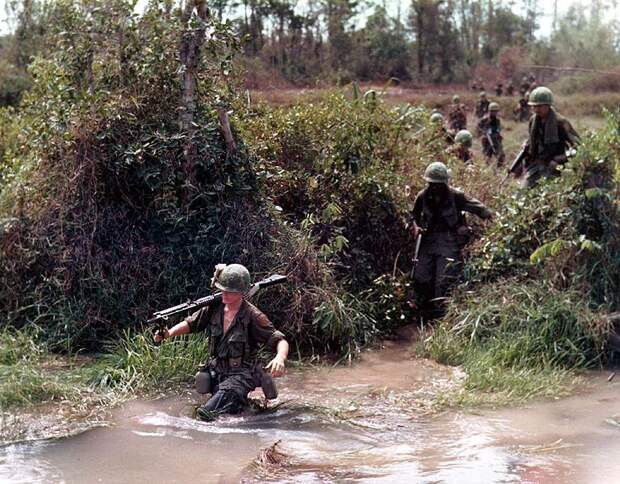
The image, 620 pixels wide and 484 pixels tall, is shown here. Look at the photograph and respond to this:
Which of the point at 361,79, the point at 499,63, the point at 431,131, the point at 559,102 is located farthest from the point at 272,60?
the point at 431,131

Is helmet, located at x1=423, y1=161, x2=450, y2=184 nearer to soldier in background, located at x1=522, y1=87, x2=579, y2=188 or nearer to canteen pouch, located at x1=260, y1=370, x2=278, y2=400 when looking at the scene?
soldier in background, located at x1=522, y1=87, x2=579, y2=188

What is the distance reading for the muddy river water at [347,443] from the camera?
5.59 metres

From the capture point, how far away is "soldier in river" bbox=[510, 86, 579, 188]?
10594 millimetres

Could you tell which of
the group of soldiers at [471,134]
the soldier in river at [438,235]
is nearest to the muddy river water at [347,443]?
the soldier in river at [438,235]

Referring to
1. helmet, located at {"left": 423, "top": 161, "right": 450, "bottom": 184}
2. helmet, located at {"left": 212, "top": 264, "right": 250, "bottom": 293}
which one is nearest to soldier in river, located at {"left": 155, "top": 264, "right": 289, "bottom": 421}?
helmet, located at {"left": 212, "top": 264, "right": 250, "bottom": 293}

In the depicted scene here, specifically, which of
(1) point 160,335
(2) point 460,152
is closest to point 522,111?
(2) point 460,152

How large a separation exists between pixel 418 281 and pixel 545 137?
2623 mm

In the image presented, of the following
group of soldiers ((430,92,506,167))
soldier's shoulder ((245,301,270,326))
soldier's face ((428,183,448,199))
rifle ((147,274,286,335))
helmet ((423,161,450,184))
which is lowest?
soldier's shoulder ((245,301,270,326))

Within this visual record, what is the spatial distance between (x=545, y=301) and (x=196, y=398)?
3.30m

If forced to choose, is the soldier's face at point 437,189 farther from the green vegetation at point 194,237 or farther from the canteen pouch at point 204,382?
the canteen pouch at point 204,382

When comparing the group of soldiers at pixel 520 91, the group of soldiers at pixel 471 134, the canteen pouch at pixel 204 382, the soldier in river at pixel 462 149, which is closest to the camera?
the canteen pouch at pixel 204 382

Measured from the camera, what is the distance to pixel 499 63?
118 ft

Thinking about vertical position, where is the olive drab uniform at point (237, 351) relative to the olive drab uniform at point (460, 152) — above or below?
below

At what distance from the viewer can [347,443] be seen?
620cm
